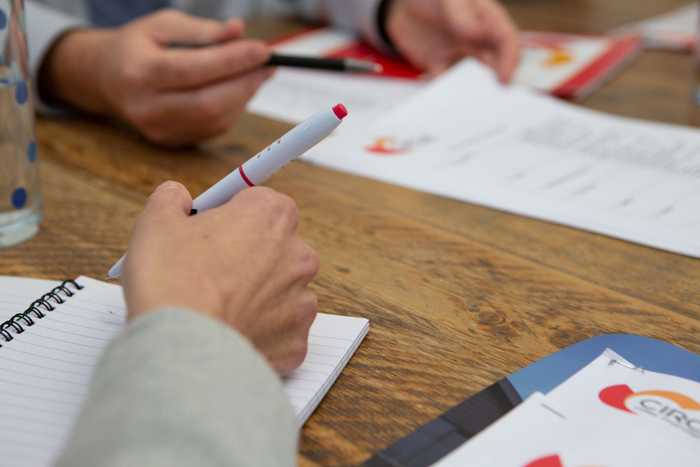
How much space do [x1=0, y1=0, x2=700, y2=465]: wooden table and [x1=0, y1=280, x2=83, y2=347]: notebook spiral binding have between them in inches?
1.4

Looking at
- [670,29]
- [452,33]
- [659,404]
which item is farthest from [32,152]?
[670,29]

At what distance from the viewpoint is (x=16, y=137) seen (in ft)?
2.03

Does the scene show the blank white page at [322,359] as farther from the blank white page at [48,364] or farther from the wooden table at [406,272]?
the blank white page at [48,364]

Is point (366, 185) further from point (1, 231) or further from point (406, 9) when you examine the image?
point (406, 9)

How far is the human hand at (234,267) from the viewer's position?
0.38m

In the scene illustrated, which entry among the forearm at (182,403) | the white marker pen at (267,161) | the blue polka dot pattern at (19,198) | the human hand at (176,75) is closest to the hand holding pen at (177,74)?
the human hand at (176,75)

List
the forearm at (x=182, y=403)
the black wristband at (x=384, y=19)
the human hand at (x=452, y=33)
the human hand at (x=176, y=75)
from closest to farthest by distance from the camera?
the forearm at (x=182, y=403) < the human hand at (x=176, y=75) < the human hand at (x=452, y=33) < the black wristband at (x=384, y=19)

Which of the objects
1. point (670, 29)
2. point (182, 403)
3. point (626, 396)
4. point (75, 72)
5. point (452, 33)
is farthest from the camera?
point (670, 29)

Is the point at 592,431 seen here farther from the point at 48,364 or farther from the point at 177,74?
the point at 177,74

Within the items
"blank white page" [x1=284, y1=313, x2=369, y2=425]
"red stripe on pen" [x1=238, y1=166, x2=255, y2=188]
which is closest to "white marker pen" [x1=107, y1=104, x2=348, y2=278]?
"red stripe on pen" [x1=238, y1=166, x2=255, y2=188]

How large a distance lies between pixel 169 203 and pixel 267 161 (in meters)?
0.07

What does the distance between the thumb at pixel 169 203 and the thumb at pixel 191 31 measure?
40 cm

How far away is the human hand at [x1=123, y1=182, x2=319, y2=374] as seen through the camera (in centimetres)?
38

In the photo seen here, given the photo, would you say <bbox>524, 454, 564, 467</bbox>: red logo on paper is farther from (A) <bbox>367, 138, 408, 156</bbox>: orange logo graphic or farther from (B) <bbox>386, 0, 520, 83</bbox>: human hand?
(B) <bbox>386, 0, 520, 83</bbox>: human hand
